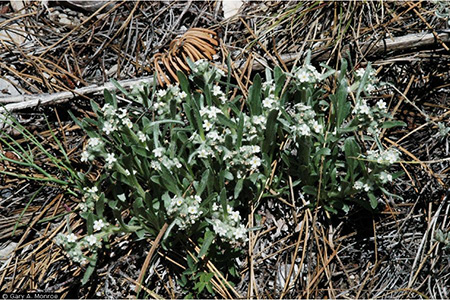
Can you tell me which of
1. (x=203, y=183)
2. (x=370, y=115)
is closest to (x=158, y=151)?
(x=203, y=183)

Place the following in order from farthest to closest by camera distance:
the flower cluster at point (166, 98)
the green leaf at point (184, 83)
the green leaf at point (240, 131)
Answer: the green leaf at point (184, 83) → the flower cluster at point (166, 98) → the green leaf at point (240, 131)

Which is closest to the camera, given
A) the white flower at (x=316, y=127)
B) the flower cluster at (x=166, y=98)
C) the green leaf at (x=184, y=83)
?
the white flower at (x=316, y=127)

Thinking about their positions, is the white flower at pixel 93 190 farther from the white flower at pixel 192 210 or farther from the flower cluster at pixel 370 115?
the flower cluster at pixel 370 115

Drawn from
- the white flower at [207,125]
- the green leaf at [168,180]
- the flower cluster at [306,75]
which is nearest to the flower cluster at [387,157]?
the flower cluster at [306,75]

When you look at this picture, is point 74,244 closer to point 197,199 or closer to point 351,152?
point 197,199

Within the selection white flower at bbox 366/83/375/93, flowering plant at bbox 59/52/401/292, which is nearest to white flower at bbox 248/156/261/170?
flowering plant at bbox 59/52/401/292

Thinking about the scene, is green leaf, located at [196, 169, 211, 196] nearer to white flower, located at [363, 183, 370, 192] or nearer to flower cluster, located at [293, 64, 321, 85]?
flower cluster, located at [293, 64, 321, 85]

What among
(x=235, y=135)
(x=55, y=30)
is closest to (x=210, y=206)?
(x=235, y=135)

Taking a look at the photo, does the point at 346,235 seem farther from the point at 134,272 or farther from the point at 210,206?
the point at 134,272
